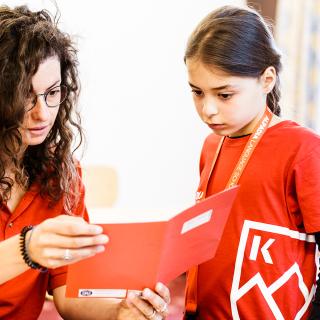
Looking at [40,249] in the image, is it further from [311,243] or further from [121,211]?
[121,211]

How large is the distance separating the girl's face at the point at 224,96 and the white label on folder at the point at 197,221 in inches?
13.0

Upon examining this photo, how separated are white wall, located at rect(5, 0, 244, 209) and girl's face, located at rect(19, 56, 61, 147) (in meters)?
1.55

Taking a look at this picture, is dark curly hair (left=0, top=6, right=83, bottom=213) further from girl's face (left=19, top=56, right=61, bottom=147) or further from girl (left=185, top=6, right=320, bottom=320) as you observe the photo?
girl (left=185, top=6, right=320, bottom=320)

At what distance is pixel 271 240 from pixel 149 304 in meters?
0.34

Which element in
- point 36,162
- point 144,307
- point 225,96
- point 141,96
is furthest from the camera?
point 141,96

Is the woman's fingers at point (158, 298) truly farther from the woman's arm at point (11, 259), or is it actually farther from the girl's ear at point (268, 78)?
the girl's ear at point (268, 78)

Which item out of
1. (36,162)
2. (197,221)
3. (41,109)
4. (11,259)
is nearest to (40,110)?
(41,109)

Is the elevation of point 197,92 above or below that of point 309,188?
above

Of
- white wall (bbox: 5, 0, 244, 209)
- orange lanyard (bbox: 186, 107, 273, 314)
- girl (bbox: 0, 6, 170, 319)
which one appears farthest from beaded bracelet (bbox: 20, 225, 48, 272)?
white wall (bbox: 5, 0, 244, 209)

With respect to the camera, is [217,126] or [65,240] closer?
[65,240]

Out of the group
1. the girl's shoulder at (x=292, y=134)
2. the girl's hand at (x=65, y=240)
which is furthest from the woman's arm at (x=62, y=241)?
the girl's shoulder at (x=292, y=134)

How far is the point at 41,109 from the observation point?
135 centimetres

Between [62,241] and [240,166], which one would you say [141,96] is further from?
[62,241]

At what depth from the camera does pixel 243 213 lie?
1.38 metres
